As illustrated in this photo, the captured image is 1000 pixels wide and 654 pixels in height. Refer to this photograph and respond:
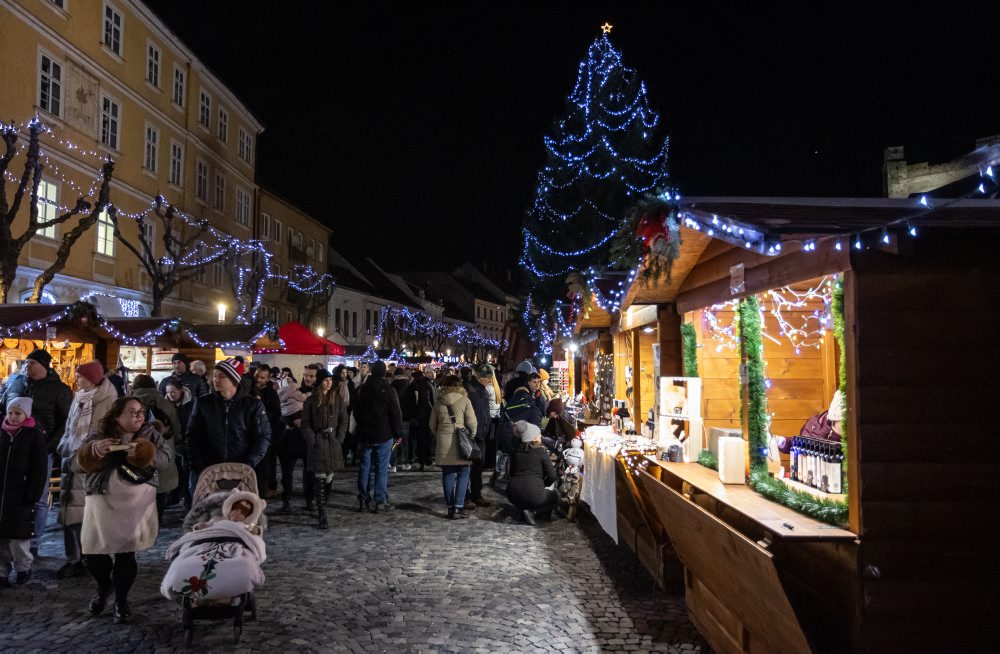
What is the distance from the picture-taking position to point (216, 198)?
31000mm

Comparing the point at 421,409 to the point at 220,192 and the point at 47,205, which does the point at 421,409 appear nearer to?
the point at 47,205

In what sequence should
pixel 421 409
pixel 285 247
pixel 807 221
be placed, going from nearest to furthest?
pixel 807 221 < pixel 421 409 < pixel 285 247

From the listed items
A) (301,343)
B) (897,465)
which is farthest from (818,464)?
(301,343)

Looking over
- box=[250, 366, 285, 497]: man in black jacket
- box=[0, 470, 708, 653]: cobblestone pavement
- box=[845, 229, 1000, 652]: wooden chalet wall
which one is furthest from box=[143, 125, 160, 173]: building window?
box=[845, 229, 1000, 652]: wooden chalet wall

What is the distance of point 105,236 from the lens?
74.9ft

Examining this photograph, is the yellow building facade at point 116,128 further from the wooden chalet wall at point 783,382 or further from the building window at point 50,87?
the wooden chalet wall at point 783,382

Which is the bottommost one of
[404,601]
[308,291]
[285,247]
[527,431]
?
[404,601]

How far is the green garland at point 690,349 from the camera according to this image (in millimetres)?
7574

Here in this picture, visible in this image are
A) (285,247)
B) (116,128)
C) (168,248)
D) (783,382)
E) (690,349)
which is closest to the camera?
(783,382)

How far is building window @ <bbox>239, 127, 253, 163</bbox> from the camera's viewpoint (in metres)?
34.3

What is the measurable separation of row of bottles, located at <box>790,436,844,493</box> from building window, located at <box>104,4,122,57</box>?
80.2 ft

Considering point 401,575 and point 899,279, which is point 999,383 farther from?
point 401,575

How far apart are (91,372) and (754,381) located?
228 inches

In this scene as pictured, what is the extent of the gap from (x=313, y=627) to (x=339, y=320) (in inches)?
1671
